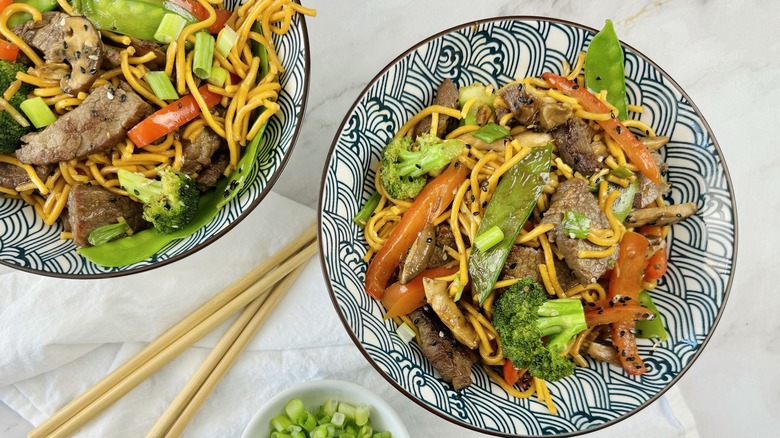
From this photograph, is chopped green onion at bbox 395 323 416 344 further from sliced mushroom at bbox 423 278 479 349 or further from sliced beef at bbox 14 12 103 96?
sliced beef at bbox 14 12 103 96

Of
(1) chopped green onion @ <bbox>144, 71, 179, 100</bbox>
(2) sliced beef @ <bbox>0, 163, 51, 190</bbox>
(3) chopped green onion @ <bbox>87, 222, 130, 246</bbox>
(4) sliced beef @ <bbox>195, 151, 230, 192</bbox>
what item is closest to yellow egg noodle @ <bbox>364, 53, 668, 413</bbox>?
(4) sliced beef @ <bbox>195, 151, 230, 192</bbox>

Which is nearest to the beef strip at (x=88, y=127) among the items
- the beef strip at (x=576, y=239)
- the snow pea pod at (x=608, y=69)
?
the beef strip at (x=576, y=239)

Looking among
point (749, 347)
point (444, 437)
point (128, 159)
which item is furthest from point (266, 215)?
point (749, 347)

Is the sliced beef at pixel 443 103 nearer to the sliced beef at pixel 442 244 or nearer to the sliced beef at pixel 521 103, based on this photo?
the sliced beef at pixel 521 103

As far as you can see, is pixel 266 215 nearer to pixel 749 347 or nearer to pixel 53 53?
pixel 53 53

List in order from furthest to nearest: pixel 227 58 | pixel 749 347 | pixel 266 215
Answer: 1. pixel 749 347
2. pixel 266 215
3. pixel 227 58

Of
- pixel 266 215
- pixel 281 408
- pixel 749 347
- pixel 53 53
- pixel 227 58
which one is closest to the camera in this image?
pixel 53 53
